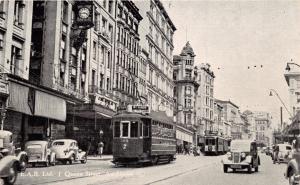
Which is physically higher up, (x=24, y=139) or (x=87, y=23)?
(x=87, y=23)

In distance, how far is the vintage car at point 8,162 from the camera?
44.1ft

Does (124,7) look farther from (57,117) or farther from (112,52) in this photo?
(57,117)

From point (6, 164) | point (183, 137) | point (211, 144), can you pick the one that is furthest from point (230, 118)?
point (6, 164)

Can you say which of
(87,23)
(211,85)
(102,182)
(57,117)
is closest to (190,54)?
(211,85)

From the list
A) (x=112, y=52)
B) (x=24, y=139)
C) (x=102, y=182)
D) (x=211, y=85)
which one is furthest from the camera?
(x=211, y=85)

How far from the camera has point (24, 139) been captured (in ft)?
102

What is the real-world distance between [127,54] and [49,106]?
919 inches

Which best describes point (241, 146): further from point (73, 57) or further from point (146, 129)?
point (73, 57)

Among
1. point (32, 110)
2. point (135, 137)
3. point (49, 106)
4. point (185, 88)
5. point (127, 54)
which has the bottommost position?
point (135, 137)

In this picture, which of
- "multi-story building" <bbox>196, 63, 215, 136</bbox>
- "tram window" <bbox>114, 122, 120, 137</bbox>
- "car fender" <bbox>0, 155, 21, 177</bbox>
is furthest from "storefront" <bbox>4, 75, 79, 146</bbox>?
"multi-story building" <bbox>196, 63, 215, 136</bbox>

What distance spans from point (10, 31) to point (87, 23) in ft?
33.8

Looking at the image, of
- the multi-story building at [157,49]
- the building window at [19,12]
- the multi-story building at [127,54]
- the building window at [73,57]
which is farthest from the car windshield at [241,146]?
the multi-story building at [157,49]

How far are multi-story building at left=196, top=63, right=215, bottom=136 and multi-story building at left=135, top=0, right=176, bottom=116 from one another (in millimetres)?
24441

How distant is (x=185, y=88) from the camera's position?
95938 millimetres
